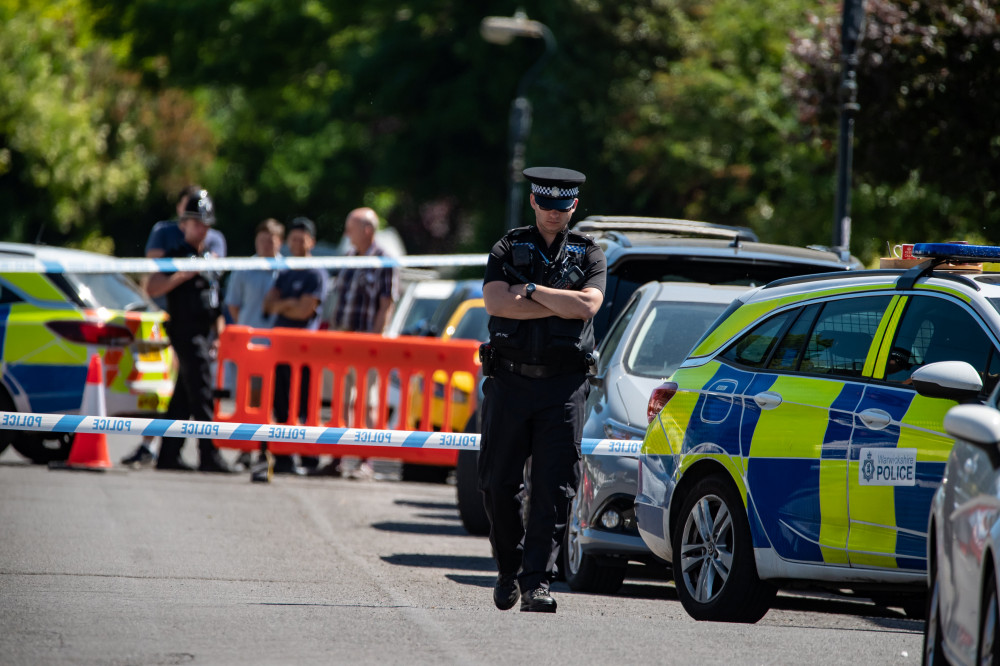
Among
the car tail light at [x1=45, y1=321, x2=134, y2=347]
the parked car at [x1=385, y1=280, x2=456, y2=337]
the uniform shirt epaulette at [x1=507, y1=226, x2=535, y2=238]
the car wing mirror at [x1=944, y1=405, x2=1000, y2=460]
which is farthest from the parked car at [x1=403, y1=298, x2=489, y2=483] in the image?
the car wing mirror at [x1=944, y1=405, x2=1000, y2=460]

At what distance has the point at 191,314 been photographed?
13.8 metres

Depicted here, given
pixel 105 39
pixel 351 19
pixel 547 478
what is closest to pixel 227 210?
pixel 105 39

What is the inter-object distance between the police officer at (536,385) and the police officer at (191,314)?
637 cm

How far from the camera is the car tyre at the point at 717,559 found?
23.9ft

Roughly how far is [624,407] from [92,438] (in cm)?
626

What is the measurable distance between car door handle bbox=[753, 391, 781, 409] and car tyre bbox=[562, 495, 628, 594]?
5.98 ft

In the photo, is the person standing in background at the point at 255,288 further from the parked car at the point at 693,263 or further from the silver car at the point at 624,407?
the silver car at the point at 624,407

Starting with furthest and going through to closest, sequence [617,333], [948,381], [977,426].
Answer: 1. [617,333]
2. [948,381]
3. [977,426]

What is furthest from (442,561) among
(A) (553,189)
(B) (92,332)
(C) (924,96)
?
(C) (924,96)

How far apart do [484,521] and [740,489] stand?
14.4 ft

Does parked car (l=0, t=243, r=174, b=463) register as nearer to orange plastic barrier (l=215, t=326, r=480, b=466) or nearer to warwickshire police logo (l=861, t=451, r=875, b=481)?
orange plastic barrier (l=215, t=326, r=480, b=466)

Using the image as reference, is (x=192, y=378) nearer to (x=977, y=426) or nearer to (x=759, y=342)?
(x=759, y=342)

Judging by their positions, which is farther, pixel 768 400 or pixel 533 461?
pixel 533 461

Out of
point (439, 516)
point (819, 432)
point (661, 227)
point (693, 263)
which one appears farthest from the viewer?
point (439, 516)
